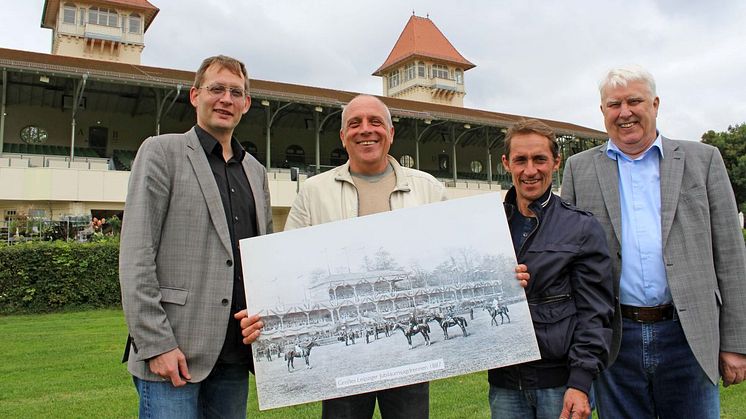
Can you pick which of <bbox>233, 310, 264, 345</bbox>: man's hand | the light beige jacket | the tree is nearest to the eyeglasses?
the light beige jacket

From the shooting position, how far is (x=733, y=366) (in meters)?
2.45

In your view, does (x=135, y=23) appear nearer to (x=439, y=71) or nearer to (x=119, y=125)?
(x=119, y=125)

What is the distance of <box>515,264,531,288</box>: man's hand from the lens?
2.16 metres

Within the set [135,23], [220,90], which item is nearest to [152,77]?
[135,23]

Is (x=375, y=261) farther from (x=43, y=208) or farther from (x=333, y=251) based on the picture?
(x=43, y=208)

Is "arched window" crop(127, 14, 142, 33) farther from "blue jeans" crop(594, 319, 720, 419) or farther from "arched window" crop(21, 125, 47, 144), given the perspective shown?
"blue jeans" crop(594, 319, 720, 419)

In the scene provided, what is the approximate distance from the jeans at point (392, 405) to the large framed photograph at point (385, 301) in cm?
32

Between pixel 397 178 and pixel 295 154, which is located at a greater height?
pixel 295 154

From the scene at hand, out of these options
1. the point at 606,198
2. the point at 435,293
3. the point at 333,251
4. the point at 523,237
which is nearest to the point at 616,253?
the point at 606,198

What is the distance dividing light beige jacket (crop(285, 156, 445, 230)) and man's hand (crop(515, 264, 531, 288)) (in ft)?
1.95

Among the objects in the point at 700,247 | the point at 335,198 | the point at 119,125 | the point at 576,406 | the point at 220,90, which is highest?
the point at 119,125

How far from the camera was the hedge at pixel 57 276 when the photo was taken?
10.8 metres

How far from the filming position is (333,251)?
2.23 m

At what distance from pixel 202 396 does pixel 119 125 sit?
28.1 m
